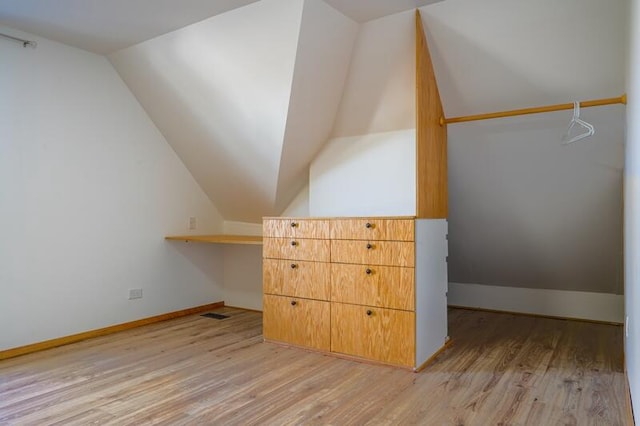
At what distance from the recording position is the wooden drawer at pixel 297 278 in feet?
10.7

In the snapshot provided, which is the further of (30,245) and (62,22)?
(30,245)

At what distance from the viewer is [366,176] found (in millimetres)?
3740

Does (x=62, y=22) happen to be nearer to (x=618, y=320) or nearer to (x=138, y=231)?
(x=138, y=231)

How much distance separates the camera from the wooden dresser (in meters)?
2.91

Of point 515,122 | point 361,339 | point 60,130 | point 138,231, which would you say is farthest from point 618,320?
point 60,130

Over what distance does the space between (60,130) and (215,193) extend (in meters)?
1.55

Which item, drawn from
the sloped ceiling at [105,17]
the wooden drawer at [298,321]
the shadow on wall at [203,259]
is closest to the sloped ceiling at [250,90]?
the sloped ceiling at [105,17]

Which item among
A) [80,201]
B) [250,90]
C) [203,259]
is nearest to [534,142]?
[250,90]

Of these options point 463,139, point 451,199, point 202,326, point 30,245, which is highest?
point 463,139

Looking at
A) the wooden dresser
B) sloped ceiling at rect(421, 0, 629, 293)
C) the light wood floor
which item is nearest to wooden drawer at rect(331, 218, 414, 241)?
the wooden dresser

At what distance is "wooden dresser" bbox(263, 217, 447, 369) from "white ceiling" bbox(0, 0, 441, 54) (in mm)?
1396

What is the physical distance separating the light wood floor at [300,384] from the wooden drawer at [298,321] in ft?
0.35

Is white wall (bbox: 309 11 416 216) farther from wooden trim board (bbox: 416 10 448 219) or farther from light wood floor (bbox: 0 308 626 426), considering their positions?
light wood floor (bbox: 0 308 626 426)

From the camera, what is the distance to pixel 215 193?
4645mm
